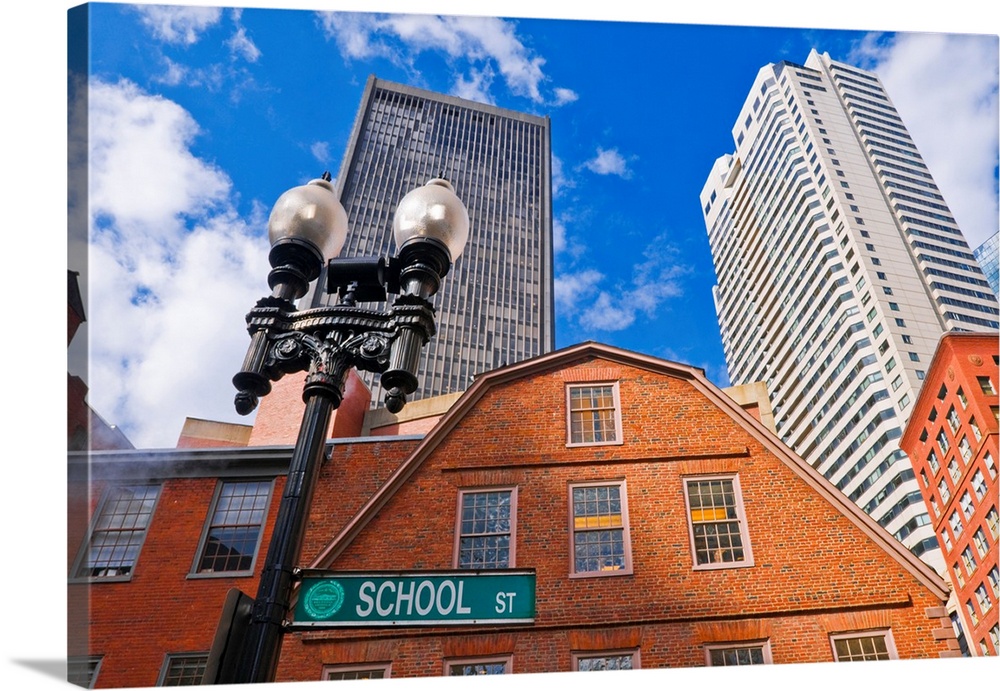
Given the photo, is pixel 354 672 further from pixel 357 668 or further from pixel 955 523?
pixel 955 523

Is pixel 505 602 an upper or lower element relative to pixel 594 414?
lower

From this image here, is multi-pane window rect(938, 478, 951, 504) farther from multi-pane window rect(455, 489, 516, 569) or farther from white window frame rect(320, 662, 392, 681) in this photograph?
white window frame rect(320, 662, 392, 681)

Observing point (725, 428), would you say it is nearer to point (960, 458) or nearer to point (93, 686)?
point (93, 686)

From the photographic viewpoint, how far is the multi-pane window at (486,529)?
501 inches

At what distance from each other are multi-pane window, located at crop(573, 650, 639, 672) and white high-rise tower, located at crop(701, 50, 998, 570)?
63.1 m

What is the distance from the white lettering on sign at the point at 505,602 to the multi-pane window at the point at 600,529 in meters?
8.52

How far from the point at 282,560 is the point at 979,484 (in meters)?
55.2

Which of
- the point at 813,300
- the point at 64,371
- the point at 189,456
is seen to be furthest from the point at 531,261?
the point at 64,371

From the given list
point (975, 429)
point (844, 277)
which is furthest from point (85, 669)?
point (844, 277)

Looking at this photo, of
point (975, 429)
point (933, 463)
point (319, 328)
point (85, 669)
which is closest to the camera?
point (319, 328)

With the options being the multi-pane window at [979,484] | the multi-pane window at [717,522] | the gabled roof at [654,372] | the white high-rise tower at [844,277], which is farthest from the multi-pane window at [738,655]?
the white high-rise tower at [844,277]

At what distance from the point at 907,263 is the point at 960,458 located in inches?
1527

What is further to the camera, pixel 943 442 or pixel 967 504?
pixel 943 442

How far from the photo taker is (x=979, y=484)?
4847cm
